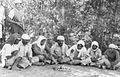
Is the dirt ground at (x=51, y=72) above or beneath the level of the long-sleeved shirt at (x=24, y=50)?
beneath

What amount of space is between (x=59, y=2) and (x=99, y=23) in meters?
1.77

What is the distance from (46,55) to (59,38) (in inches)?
31.2

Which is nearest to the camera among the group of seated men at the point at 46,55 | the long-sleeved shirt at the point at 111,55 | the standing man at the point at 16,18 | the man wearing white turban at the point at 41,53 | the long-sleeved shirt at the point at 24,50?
the group of seated men at the point at 46,55

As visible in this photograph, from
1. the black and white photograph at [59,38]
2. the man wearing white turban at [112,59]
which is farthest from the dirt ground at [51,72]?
the man wearing white turban at [112,59]

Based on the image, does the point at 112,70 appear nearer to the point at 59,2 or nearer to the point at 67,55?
the point at 67,55

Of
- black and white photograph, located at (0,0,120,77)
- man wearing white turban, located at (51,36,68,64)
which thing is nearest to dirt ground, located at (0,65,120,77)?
black and white photograph, located at (0,0,120,77)

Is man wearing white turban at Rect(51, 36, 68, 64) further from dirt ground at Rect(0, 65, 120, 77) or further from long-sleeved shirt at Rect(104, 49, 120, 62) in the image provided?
long-sleeved shirt at Rect(104, 49, 120, 62)

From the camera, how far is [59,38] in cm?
789

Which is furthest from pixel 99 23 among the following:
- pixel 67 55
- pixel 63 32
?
pixel 67 55

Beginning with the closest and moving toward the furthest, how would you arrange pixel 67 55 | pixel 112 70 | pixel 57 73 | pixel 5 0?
pixel 57 73
pixel 112 70
pixel 67 55
pixel 5 0

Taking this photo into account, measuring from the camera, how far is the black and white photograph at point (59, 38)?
6.55m

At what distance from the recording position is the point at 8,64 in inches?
252

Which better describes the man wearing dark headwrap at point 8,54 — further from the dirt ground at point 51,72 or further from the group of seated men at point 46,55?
the dirt ground at point 51,72

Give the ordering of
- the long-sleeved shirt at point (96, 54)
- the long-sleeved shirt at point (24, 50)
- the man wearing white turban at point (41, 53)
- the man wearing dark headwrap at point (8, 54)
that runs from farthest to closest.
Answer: the long-sleeved shirt at point (96, 54), the man wearing white turban at point (41, 53), the long-sleeved shirt at point (24, 50), the man wearing dark headwrap at point (8, 54)
